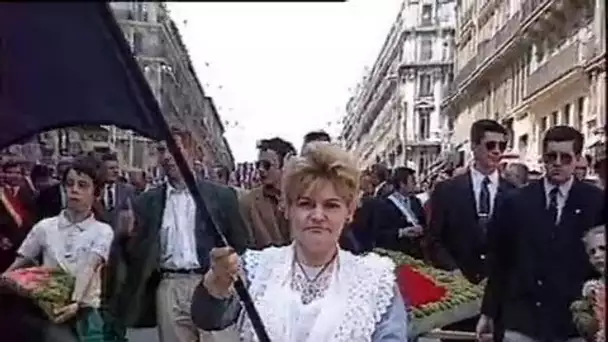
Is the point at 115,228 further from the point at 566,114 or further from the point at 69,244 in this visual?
the point at 566,114

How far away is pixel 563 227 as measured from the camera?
7211 millimetres

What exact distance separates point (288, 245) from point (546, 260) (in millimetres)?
2669

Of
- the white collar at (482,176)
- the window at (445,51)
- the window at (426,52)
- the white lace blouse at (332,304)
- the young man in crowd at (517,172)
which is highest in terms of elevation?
the window at (445,51)

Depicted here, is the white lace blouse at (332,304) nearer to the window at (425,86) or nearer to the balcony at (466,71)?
the balcony at (466,71)

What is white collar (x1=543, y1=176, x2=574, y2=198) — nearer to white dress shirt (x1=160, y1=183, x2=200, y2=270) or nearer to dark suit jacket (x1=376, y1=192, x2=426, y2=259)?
white dress shirt (x1=160, y1=183, x2=200, y2=270)

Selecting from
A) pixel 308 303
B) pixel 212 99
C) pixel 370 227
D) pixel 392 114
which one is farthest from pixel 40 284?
pixel 392 114

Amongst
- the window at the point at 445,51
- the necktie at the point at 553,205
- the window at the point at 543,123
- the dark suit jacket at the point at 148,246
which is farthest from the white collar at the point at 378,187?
the window at the point at 445,51

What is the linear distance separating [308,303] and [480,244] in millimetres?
4588

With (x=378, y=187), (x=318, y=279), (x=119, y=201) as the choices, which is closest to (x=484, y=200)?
(x=119, y=201)

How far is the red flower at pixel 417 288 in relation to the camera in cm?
738

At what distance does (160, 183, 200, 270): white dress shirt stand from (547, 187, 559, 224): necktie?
2.12m

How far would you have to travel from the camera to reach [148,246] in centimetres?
857

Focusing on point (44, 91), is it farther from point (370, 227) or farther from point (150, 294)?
point (370, 227)

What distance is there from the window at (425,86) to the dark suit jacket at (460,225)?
59399mm
